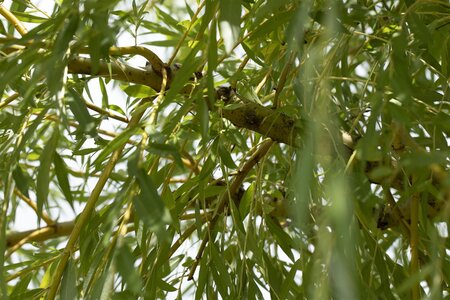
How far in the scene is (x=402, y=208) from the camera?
0.87 m

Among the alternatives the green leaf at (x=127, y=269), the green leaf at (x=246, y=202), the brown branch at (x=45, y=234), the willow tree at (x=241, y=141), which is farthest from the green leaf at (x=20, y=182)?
the brown branch at (x=45, y=234)

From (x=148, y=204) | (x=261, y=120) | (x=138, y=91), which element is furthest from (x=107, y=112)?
(x=148, y=204)

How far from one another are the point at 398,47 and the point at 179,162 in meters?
0.16

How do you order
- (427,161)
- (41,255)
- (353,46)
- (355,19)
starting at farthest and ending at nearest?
(353,46), (41,255), (355,19), (427,161)

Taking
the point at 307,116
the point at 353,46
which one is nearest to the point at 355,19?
the point at 307,116

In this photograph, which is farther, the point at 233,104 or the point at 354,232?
the point at 233,104

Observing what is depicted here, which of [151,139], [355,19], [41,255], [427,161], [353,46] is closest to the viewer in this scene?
[427,161]

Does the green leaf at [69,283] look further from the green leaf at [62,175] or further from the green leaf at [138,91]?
the green leaf at [138,91]

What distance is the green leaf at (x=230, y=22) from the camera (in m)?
0.46

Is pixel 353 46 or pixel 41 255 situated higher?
pixel 353 46

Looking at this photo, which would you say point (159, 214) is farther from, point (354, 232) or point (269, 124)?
point (269, 124)

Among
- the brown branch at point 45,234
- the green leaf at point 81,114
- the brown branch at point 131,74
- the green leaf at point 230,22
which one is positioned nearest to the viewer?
the green leaf at point 230,22

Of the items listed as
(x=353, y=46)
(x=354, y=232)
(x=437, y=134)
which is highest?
(x=353, y=46)

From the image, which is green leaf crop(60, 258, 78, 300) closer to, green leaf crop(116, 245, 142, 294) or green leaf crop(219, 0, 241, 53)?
green leaf crop(116, 245, 142, 294)
